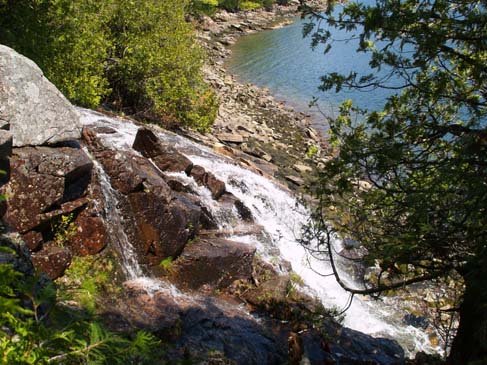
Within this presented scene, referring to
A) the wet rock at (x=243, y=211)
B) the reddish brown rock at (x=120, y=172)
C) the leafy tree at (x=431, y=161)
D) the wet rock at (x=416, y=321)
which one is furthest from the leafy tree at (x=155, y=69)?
the leafy tree at (x=431, y=161)

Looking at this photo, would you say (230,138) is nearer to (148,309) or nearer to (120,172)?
(120,172)

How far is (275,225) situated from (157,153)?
4.51 metres

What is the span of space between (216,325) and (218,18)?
6079 centimetres

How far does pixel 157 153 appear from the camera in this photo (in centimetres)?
1400

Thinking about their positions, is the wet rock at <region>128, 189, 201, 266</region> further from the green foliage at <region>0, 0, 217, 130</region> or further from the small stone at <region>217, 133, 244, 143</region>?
the small stone at <region>217, 133, 244, 143</region>

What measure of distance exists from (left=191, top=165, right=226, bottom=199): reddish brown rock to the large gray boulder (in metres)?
4.45

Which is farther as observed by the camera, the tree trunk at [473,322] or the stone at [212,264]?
the stone at [212,264]

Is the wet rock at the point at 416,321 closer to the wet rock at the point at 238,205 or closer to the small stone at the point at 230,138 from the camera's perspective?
the wet rock at the point at 238,205

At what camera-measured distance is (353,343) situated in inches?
415

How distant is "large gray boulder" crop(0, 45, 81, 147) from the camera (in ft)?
31.5

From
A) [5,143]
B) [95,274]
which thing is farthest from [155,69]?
[5,143]

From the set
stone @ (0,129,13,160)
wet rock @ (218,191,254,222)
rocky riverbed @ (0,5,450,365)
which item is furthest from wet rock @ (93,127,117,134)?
stone @ (0,129,13,160)

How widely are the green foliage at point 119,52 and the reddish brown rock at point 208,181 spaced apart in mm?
5778

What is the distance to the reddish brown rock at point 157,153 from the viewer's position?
1384cm
